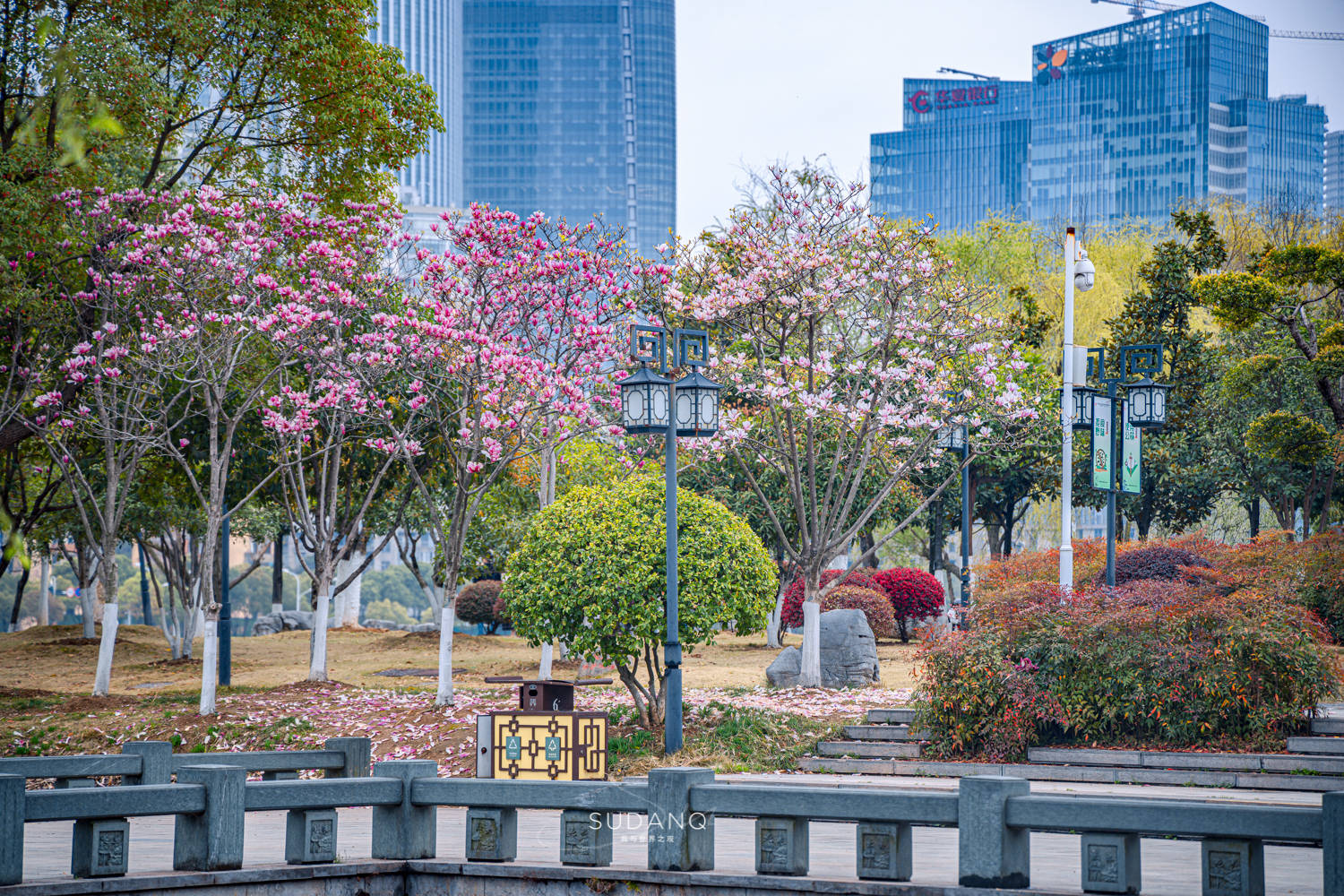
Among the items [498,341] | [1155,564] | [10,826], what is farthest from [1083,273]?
[10,826]

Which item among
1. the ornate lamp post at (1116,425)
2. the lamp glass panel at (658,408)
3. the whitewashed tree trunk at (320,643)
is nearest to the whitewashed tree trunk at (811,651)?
the ornate lamp post at (1116,425)

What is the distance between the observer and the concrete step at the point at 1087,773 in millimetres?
12883

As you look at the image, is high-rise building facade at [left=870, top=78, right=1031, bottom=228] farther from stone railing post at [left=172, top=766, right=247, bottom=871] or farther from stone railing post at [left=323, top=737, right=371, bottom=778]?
stone railing post at [left=172, top=766, right=247, bottom=871]

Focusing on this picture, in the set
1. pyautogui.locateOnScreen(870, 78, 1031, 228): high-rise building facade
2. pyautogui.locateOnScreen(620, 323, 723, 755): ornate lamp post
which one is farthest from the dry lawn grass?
pyautogui.locateOnScreen(870, 78, 1031, 228): high-rise building facade

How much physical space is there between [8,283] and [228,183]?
8.28 meters

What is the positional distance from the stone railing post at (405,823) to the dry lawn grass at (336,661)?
11.9 metres

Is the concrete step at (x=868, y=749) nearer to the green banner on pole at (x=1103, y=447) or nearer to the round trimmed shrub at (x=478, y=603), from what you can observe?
the green banner on pole at (x=1103, y=447)

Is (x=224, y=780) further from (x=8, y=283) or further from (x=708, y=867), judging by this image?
(x=8, y=283)

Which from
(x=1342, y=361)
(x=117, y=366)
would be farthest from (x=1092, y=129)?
(x=117, y=366)

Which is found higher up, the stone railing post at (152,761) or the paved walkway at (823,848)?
the stone railing post at (152,761)

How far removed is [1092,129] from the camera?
17188 centimetres

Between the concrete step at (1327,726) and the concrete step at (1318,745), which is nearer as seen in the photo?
the concrete step at (1318,745)

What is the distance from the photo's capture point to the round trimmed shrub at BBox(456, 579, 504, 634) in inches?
1532

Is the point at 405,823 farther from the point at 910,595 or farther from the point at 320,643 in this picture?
the point at 910,595
